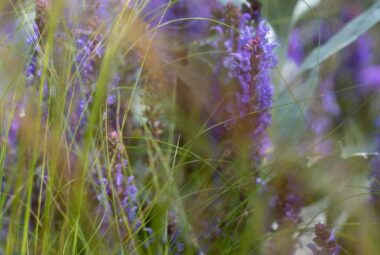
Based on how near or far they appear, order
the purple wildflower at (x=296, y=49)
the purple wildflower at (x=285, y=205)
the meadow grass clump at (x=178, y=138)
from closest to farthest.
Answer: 1. the meadow grass clump at (x=178, y=138)
2. the purple wildflower at (x=285, y=205)
3. the purple wildflower at (x=296, y=49)

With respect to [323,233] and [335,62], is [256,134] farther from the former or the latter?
[335,62]

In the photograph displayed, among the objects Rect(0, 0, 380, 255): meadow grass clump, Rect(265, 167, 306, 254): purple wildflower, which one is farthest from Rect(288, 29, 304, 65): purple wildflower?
Rect(265, 167, 306, 254): purple wildflower

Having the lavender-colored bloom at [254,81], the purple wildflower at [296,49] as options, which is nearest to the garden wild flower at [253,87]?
the lavender-colored bloom at [254,81]

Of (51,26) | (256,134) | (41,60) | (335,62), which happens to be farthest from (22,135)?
(335,62)

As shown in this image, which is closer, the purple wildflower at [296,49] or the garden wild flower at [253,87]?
the garden wild flower at [253,87]

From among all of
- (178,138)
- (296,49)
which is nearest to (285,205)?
(178,138)

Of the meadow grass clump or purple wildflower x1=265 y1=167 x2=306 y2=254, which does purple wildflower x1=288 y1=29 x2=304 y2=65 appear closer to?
the meadow grass clump

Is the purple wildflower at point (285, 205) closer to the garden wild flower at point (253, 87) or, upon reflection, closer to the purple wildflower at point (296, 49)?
the garden wild flower at point (253, 87)

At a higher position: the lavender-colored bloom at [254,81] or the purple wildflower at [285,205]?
the lavender-colored bloom at [254,81]

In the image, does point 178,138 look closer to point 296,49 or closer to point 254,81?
point 254,81
